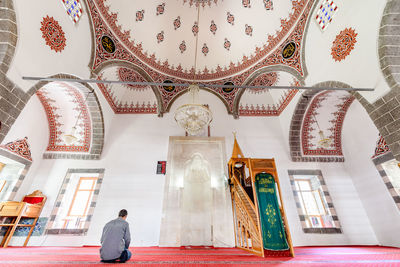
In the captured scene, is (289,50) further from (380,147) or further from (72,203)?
(72,203)

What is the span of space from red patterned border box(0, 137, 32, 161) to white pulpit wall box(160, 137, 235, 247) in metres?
3.84

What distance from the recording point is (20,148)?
4.55 meters

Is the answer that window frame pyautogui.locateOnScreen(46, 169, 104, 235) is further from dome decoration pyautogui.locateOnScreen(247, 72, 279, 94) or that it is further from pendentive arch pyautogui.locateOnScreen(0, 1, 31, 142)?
dome decoration pyautogui.locateOnScreen(247, 72, 279, 94)

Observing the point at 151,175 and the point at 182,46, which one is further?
the point at 182,46

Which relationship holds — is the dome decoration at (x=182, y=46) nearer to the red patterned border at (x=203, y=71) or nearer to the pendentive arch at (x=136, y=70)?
the red patterned border at (x=203, y=71)

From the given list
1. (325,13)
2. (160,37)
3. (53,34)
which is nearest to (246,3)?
(325,13)

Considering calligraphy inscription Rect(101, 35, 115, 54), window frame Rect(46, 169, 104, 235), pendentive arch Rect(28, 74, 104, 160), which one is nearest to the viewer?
window frame Rect(46, 169, 104, 235)

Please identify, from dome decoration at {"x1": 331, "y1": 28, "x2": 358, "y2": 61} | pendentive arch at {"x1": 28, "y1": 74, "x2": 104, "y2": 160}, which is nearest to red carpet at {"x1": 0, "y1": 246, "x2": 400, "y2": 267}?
pendentive arch at {"x1": 28, "y1": 74, "x2": 104, "y2": 160}

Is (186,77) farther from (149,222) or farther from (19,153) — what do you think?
(19,153)

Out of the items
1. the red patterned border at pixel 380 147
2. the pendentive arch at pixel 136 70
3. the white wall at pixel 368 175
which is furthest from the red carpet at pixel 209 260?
the pendentive arch at pixel 136 70

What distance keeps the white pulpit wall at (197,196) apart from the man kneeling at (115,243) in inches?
89.0

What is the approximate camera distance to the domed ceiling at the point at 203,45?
469cm

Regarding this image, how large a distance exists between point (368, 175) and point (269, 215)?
3.72 m

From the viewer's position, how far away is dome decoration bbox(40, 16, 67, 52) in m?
3.17
